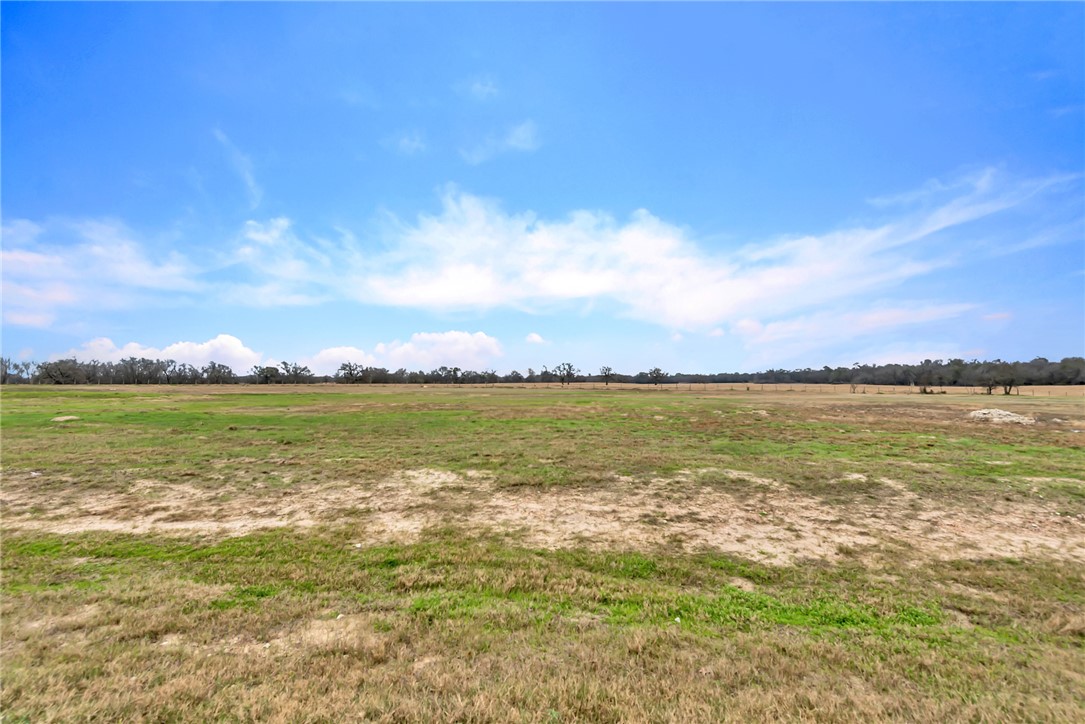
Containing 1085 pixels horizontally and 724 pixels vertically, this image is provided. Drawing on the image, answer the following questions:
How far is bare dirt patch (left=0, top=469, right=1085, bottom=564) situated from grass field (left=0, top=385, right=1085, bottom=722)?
8 cm

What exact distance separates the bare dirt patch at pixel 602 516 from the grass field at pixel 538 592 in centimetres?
8

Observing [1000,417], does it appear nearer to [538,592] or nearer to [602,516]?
[602,516]

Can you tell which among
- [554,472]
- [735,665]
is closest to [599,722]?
[735,665]

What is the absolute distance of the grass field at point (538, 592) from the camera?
151 inches

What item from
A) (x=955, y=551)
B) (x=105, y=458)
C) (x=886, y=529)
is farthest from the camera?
(x=105, y=458)

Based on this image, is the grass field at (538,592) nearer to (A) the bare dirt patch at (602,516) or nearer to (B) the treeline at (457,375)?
(A) the bare dirt patch at (602,516)

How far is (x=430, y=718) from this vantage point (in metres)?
3.52

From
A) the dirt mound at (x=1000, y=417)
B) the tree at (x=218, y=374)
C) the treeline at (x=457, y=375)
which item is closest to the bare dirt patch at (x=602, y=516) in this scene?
the dirt mound at (x=1000, y=417)

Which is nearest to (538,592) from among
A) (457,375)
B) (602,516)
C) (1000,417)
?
(602,516)

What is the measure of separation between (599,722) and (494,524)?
19.0 ft

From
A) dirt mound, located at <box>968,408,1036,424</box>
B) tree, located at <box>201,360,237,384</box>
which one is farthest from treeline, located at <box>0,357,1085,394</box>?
dirt mound, located at <box>968,408,1036,424</box>

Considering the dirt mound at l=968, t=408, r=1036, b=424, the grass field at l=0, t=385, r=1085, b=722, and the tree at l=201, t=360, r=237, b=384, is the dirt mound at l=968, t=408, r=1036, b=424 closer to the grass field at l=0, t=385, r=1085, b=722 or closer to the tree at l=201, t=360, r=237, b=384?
the grass field at l=0, t=385, r=1085, b=722

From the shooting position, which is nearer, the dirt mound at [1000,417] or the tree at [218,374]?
the dirt mound at [1000,417]

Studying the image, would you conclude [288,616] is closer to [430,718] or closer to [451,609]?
[451,609]
